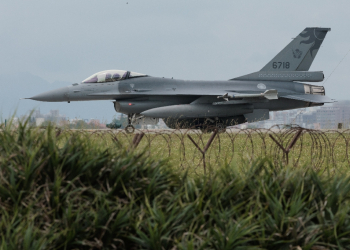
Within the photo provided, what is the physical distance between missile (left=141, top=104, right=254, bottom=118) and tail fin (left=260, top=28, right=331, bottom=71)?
328 cm

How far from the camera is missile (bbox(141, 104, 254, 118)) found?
18.1 m

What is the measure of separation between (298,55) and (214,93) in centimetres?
595

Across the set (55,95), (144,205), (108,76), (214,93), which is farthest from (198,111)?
(144,205)

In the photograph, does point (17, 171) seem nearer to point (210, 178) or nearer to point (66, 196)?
point (66, 196)

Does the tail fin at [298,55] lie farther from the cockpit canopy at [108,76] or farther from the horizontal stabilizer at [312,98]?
the cockpit canopy at [108,76]

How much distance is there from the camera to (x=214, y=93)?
19.3m

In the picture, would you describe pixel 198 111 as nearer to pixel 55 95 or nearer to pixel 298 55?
pixel 55 95

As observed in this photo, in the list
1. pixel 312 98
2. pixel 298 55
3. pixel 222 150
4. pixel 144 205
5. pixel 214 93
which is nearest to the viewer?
pixel 144 205

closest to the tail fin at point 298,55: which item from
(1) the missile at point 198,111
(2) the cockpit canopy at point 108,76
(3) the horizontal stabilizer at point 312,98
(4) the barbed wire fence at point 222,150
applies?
(3) the horizontal stabilizer at point 312,98

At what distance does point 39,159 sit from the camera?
13.2ft

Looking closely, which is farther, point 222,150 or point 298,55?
point 298,55

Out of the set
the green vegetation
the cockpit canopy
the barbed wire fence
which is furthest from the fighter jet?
the green vegetation

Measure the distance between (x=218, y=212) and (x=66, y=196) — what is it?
1.51 m

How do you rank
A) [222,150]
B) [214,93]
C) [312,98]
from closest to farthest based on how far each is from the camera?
[222,150], [214,93], [312,98]
